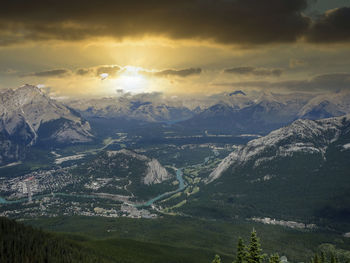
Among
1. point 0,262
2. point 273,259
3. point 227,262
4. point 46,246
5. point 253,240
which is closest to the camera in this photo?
point 253,240

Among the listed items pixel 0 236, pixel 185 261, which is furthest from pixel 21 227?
pixel 185 261

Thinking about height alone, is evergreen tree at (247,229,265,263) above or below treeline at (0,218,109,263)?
above

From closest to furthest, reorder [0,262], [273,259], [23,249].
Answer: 1. [273,259]
2. [0,262]
3. [23,249]

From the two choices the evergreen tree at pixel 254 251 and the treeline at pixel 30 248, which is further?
the treeline at pixel 30 248

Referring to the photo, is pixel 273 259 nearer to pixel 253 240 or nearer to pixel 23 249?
pixel 253 240

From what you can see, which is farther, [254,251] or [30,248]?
[30,248]

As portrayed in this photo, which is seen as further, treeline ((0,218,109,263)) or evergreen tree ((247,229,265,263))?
treeline ((0,218,109,263))

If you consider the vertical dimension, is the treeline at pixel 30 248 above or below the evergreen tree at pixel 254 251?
below

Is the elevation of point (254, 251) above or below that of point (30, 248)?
above
